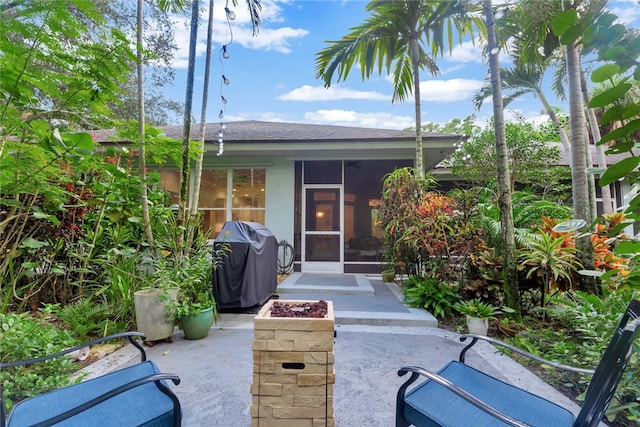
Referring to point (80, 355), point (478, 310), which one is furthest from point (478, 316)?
point (80, 355)

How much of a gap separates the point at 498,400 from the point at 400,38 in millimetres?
6978

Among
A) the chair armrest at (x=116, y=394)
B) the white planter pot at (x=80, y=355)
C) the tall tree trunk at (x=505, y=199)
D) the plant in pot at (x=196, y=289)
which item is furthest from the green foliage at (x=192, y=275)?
the tall tree trunk at (x=505, y=199)

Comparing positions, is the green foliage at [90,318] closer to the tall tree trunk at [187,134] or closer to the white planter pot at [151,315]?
the white planter pot at [151,315]

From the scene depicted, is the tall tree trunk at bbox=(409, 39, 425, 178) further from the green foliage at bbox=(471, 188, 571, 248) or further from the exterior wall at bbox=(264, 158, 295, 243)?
the exterior wall at bbox=(264, 158, 295, 243)

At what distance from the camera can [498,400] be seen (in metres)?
1.51

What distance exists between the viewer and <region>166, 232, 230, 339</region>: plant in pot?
10.2ft

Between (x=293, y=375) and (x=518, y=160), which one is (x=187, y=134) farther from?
(x=518, y=160)

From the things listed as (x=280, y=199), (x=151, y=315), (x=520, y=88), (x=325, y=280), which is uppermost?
(x=520, y=88)

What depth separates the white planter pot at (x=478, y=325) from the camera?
325 cm

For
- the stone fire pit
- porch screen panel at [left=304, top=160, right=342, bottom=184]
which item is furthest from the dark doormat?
the stone fire pit

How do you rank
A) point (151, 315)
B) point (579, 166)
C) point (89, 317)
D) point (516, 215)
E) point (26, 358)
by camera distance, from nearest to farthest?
1. point (26, 358)
2. point (151, 315)
3. point (89, 317)
4. point (579, 166)
5. point (516, 215)

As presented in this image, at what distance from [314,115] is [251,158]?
26.1 ft

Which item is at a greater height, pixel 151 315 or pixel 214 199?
pixel 214 199

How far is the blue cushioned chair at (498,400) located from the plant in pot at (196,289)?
2.49m
